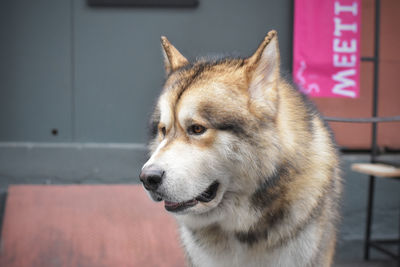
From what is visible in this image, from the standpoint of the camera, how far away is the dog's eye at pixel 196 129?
7.62ft

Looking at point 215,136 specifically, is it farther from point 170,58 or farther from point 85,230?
point 85,230

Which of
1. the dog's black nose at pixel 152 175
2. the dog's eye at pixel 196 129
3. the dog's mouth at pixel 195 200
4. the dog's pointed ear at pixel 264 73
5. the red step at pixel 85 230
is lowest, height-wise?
the red step at pixel 85 230

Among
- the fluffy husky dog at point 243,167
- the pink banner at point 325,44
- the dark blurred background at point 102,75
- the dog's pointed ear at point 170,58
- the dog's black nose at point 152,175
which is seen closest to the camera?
the dog's black nose at point 152,175

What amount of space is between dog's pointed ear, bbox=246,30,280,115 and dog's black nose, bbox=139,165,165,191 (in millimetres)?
635

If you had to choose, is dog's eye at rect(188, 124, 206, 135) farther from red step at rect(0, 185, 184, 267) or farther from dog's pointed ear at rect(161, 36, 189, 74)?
red step at rect(0, 185, 184, 267)

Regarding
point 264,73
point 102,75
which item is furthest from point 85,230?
point 264,73

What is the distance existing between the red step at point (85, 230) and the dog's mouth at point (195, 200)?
Answer: 169cm

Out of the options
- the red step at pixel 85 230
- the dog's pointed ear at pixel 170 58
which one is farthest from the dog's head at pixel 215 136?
the red step at pixel 85 230

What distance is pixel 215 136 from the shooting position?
2301mm

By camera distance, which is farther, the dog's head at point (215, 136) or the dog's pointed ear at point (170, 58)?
the dog's pointed ear at point (170, 58)

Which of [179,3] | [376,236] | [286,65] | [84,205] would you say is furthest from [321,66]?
[84,205]

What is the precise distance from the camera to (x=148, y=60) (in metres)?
5.93

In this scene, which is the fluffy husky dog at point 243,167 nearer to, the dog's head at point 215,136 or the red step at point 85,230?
the dog's head at point 215,136

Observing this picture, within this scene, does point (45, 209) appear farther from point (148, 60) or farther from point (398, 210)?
point (398, 210)
